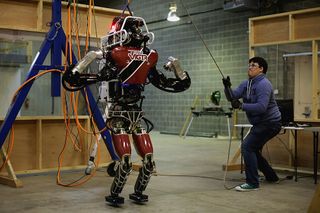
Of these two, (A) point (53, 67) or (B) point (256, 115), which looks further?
(A) point (53, 67)

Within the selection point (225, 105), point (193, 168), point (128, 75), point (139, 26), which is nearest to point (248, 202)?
point (128, 75)

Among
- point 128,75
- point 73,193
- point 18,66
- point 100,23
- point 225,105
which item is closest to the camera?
point 128,75

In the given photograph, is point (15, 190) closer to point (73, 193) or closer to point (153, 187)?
point (73, 193)

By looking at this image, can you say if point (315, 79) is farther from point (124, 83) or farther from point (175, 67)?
point (124, 83)

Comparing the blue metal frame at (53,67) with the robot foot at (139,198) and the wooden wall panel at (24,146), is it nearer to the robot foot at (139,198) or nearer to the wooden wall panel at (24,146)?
the wooden wall panel at (24,146)

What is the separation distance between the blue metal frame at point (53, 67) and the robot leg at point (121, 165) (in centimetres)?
149

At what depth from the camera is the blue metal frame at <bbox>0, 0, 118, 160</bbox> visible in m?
5.09

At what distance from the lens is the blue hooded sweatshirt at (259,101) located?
4.89 m

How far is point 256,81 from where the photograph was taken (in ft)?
16.8

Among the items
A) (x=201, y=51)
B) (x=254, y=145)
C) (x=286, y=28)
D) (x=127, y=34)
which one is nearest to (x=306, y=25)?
(x=286, y=28)

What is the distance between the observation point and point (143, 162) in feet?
13.9

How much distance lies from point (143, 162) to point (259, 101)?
152cm

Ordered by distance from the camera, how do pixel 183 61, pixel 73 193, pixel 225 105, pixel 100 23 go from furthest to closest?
pixel 183 61 → pixel 225 105 → pixel 100 23 → pixel 73 193

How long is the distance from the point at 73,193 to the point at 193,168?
2.47m
